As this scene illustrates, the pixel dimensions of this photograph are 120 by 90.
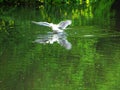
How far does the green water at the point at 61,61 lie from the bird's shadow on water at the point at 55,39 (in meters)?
0.16

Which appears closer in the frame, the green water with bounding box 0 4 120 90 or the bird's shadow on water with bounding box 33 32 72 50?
the green water with bounding box 0 4 120 90

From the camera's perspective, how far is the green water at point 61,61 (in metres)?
10.6

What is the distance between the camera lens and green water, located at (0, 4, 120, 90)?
1065cm

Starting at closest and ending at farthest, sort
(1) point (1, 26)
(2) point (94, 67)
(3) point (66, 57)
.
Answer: (2) point (94, 67) → (3) point (66, 57) → (1) point (1, 26)

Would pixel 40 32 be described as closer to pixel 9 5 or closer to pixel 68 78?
pixel 68 78

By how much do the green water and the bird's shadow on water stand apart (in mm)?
156

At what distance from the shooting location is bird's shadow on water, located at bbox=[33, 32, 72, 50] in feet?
52.8

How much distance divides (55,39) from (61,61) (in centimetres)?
410

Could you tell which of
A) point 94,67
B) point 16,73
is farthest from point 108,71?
point 16,73

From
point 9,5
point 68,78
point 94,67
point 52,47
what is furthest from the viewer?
point 9,5

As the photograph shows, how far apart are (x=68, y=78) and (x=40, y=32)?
7.83 m

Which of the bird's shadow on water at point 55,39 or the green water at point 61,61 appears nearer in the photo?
the green water at point 61,61

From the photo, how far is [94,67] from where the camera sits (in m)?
12.4

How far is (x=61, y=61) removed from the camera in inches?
515
